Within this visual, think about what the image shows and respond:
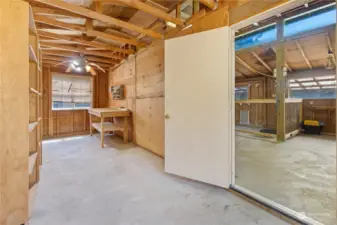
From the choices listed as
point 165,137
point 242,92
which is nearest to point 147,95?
point 165,137

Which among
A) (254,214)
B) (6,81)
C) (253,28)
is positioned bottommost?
(254,214)

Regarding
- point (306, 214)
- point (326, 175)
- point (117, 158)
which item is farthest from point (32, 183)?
point (326, 175)

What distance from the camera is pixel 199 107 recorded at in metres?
2.21

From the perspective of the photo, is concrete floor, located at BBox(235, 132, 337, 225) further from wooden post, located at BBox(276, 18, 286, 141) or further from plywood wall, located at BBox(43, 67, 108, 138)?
plywood wall, located at BBox(43, 67, 108, 138)

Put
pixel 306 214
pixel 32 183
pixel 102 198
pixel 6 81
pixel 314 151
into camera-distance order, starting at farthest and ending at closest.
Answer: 1. pixel 314 151
2. pixel 32 183
3. pixel 102 198
4. pixel 306 214
5. pixel 6 81

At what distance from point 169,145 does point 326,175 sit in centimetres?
221

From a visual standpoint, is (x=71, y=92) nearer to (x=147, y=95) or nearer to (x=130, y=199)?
(x=147, y=95)

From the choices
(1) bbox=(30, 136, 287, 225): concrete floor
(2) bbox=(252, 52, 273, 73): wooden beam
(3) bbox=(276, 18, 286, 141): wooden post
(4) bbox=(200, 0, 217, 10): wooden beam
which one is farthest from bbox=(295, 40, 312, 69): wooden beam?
(1) bbox=(30, 136, 287, 225): concrete floor

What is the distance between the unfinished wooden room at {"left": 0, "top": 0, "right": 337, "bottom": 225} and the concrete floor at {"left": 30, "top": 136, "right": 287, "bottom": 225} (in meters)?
0.01

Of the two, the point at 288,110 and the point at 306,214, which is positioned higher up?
the point at 288,110

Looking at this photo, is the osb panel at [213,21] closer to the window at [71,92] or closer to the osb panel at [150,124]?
the osb panel at [150,124]

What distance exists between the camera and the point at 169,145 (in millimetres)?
2557

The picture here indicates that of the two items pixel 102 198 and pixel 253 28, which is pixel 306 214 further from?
pixel 253 28

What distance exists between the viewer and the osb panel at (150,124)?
3391 millimetres
